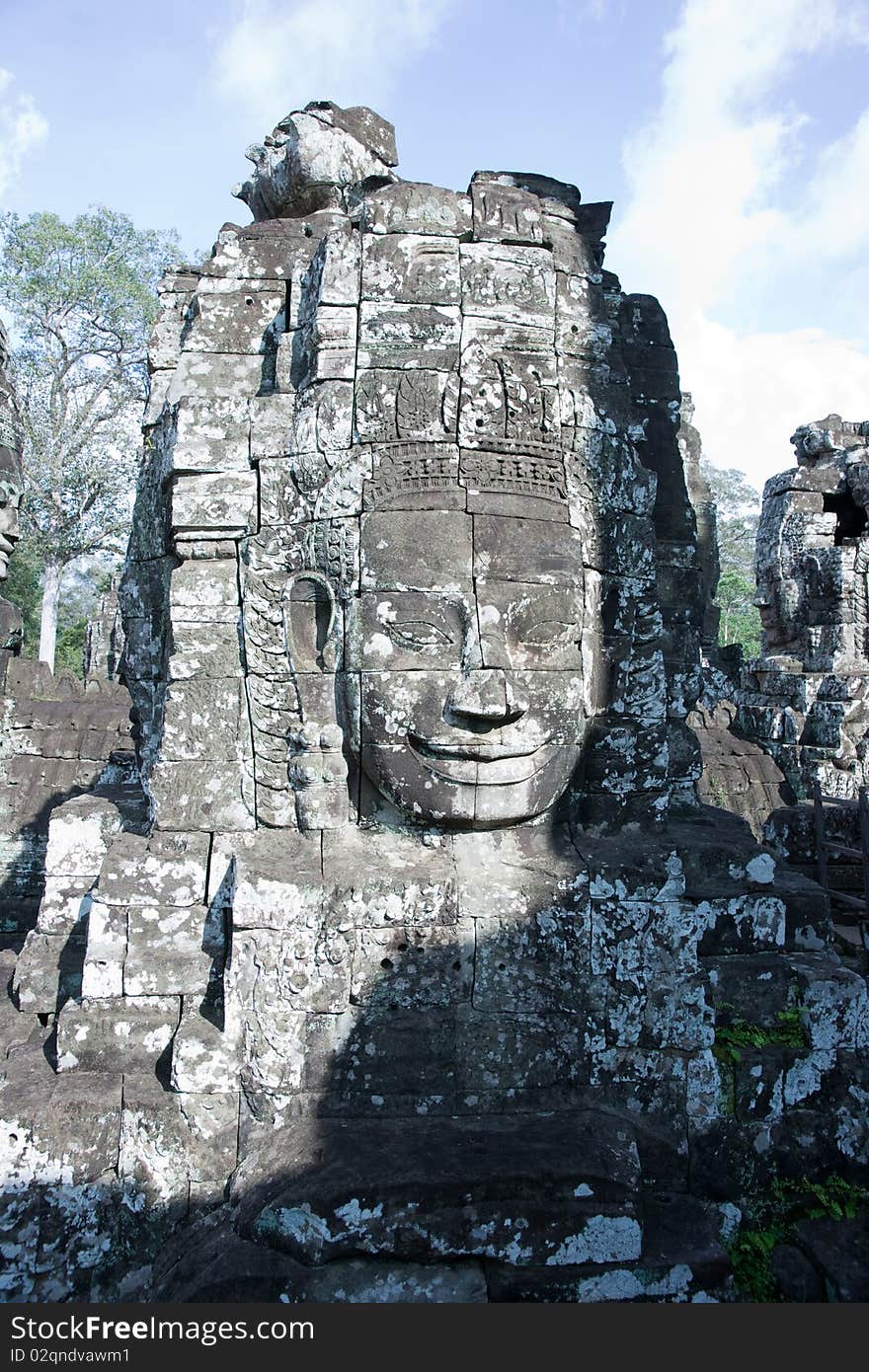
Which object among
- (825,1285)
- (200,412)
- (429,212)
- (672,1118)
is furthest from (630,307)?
(825,1285)

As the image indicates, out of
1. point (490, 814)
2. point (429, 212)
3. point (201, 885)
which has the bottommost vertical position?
point (201, 885)

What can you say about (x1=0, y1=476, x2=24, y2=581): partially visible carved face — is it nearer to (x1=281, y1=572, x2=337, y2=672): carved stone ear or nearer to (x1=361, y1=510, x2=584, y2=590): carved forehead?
(x1=281, y1=572, x2=337, y2=672): carved stone ear

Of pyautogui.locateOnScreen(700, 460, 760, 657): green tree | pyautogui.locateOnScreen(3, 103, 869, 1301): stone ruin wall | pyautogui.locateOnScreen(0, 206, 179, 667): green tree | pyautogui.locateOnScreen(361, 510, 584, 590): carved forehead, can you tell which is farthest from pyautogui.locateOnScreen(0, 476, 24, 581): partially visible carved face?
pyautogui.locateOnScreen(700, 460, 760, 657): green tree

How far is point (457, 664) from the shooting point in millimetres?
3188

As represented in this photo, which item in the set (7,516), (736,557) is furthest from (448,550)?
(736,557)

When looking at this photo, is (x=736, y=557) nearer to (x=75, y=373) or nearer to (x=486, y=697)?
(x=75, y=373)

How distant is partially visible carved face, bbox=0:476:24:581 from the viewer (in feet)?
19.5

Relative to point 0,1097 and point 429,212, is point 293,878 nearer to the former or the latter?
point 0,1097

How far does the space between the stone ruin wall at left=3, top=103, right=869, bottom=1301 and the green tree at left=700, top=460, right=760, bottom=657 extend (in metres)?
32.7

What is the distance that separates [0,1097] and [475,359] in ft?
10.00

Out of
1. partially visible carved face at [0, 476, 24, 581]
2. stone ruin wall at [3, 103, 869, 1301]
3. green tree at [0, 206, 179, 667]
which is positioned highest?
green tree at [0, 206, 179, 667]

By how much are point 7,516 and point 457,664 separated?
4.19 metres

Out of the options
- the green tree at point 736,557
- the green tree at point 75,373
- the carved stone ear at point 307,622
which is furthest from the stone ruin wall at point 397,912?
the green tree at point 736,557

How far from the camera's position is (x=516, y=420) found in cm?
332
